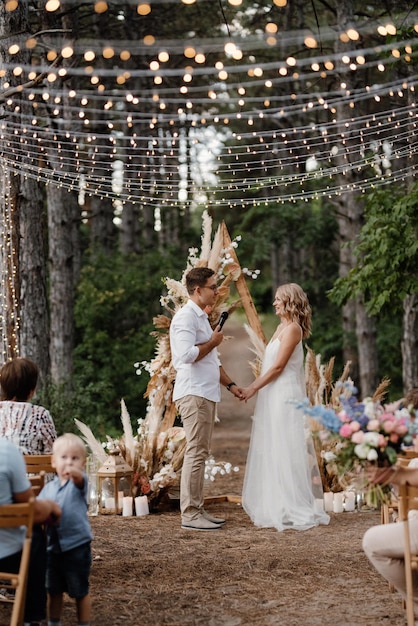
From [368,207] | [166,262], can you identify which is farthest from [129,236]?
[368,207]

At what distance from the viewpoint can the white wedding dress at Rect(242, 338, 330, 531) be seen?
26.7ft

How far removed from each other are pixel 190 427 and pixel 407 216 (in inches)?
178

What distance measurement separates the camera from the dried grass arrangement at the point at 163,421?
911 centimetres

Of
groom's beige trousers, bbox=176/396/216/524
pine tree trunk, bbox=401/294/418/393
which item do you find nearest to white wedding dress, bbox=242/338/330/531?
groom's beige trousers, bbox=176/396/216/524

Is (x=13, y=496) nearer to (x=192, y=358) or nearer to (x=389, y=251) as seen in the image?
(x=192, y=358)

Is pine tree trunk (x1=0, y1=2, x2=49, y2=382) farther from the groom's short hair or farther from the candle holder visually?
the groom's short hair

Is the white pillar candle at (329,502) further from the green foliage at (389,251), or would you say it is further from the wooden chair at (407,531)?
the wooden chair at (407,531)

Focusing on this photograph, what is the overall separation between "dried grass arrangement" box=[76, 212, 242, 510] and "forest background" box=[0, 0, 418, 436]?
1.05 ft

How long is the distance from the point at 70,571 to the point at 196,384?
132 inches

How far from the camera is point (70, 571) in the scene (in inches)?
187

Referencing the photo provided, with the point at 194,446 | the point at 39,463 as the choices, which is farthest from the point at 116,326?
the point at 39,463

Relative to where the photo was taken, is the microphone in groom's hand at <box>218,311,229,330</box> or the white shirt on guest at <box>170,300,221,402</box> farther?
the microphone in groom's hand at <box>218,311,229,330</box>

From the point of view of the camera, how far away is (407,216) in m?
11.1

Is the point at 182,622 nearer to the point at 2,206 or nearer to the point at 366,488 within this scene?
the point at 366,488
